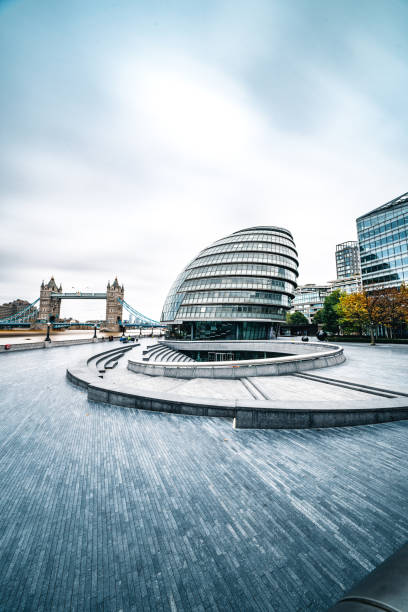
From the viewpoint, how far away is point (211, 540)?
10.9ft

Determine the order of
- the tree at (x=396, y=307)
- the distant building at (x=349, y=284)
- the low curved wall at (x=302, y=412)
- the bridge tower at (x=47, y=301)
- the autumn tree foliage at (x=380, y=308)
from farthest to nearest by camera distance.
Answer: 1. the bridge tower at (x=47, y=301)
2. the distant building at (x=349, y=284)
3. the autumn tree foliage at (x=380, y=308)
4. the tree at (x=396, y=307)
5. the low curved wall at (x=302, y=412)

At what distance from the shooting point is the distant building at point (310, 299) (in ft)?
427

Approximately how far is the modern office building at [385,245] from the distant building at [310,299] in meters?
73.9

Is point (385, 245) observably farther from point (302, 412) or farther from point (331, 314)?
point (302, 412)

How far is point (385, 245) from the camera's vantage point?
51375 millimetres

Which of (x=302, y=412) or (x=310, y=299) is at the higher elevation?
(x=310, y=299)

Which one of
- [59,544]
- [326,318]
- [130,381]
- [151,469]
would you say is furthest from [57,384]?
[326,318]

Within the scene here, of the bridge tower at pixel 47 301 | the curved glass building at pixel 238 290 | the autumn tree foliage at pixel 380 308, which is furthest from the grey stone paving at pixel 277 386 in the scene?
the bridge tower at pixel 47 301

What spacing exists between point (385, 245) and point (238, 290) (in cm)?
3610

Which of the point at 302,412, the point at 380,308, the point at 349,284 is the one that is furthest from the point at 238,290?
the point at 349,284

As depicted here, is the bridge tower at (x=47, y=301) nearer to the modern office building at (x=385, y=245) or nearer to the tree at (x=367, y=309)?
the tree at (x=367, y=309)

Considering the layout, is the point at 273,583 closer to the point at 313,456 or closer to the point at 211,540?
the point at 211,540

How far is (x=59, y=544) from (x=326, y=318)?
5726 cm

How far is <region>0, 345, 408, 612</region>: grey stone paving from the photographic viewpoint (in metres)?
2.69
